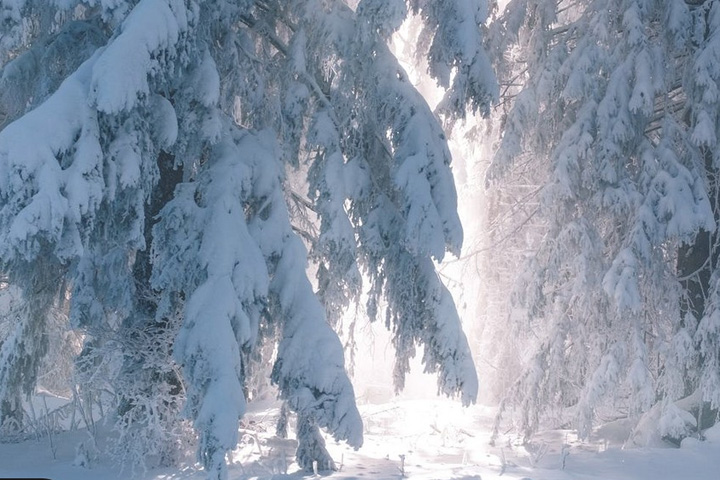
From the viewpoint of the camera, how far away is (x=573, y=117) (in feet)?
36.1

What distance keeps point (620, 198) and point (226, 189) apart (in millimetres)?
4919

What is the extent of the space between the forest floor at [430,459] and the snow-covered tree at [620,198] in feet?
1.72

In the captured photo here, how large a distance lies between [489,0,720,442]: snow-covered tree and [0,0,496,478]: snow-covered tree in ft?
6.88

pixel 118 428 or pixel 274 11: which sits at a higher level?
pixel 274 11

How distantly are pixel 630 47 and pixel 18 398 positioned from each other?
29.3 feet

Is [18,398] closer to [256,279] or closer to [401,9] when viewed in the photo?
[256,279]

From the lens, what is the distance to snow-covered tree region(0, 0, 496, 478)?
645 centimetres

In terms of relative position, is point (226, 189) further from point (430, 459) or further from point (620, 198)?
point (620, 198)

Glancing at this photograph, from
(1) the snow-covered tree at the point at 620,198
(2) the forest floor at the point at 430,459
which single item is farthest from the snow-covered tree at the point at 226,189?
(1) the snow-covered tree at the point at 620,198

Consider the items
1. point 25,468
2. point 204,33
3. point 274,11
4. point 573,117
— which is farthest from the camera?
point 573,117

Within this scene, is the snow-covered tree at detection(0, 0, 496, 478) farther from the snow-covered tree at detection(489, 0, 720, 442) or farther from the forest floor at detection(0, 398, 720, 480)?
the snow-covered tree at detection(489, 0, 720, 442)

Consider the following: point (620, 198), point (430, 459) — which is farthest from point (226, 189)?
point (620, 198)

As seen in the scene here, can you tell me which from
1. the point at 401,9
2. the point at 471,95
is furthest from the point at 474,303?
the point at 401,9

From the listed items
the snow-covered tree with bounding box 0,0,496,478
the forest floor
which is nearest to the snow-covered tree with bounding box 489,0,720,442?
the forest floor
